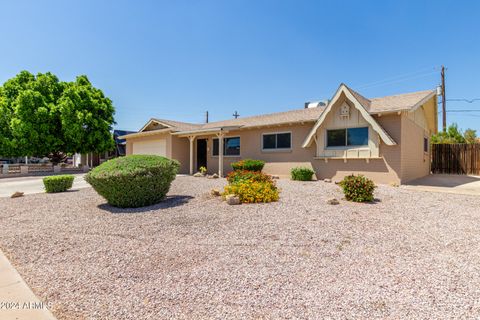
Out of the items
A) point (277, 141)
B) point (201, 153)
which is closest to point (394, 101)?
point (277, 141)

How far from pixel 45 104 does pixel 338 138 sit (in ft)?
83.2

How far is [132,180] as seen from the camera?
682 centimetres

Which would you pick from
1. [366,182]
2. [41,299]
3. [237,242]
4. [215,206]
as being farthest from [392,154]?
[41,299]

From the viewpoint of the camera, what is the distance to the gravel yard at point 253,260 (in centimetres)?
265

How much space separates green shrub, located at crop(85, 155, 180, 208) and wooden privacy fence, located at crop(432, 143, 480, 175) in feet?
61.6

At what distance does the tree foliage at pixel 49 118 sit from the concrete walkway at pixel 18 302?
925 inches

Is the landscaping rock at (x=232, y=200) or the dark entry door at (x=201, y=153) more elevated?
the dark entry door at (x=201, y=153)

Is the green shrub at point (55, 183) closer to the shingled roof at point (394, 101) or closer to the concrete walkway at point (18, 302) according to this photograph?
the concrete walkway at point (18, 302)

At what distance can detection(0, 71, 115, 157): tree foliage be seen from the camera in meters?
21.3

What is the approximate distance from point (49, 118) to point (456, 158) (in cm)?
3289

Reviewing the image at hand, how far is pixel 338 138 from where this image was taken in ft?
39.8

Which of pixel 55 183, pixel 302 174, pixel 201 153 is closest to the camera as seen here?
pixel 55 183

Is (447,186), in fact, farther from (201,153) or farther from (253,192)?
(201,153)

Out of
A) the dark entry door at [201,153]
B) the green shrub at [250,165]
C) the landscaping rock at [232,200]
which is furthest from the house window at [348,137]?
the dark entry door at [201,153]
